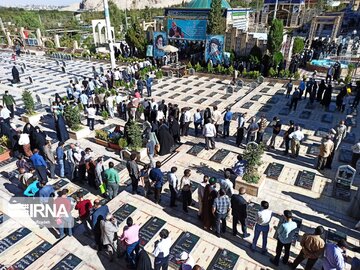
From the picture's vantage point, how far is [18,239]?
712 cm

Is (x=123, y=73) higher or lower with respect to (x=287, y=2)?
lower

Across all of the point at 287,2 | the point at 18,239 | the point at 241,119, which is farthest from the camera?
the point at 287,2

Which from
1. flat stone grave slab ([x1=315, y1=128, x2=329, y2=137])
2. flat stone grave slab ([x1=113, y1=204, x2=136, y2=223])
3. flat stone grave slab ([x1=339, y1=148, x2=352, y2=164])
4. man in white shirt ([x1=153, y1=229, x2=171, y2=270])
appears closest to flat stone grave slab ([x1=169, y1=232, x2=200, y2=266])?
man in white shirt ([x1=153, y1=229, x2=171, y2=270])

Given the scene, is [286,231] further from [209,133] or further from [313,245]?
[209,133]

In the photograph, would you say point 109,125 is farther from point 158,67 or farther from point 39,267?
point 158,67

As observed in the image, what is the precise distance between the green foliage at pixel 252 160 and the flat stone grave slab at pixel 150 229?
2.95m

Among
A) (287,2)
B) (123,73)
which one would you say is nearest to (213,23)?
(123,73)

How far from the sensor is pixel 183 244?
6.77 meters

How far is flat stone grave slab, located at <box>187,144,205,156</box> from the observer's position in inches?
434

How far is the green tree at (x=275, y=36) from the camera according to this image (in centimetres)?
1958

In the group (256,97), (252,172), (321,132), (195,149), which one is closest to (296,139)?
(252,172)

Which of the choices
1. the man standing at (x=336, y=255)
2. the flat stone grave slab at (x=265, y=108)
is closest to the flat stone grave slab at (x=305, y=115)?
the flat stone grave slab at (x=265, y=108)

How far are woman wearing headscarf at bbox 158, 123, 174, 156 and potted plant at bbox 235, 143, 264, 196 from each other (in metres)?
3.43

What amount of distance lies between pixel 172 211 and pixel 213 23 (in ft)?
61.9
